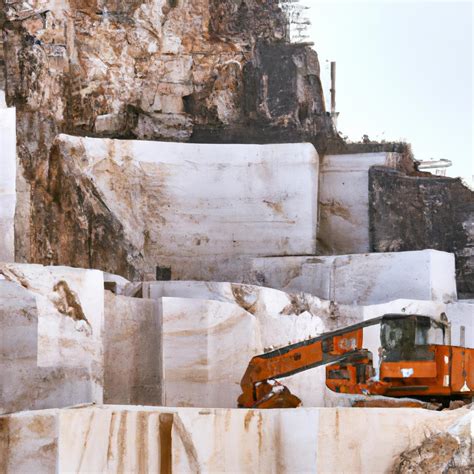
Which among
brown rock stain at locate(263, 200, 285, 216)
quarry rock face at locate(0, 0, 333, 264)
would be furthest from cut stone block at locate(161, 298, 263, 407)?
brown rock stain at locate(263, 200, 285, 216)

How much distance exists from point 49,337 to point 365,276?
837 cm

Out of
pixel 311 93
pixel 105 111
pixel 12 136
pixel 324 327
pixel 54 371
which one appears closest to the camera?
pixel 54 371

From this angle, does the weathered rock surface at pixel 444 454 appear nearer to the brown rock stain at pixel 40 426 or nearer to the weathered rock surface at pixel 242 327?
the weathered rock surface at pixel 242 327

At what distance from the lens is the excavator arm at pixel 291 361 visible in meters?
15.5

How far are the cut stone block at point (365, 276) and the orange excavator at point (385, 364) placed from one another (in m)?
6.62

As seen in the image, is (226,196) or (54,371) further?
(226,196)

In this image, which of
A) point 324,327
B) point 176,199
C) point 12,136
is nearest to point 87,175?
point 176,199

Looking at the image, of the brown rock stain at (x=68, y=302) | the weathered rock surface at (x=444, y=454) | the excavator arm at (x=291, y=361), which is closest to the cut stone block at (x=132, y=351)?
the brown rock stain at (x=68, y=302)

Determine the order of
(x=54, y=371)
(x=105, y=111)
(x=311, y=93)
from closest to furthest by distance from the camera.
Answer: (x=54, y=371) → (x=105, y=111) → (x=311, y=93)

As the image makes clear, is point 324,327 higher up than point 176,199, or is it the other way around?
point 176,199

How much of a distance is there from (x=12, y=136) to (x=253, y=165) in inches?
229

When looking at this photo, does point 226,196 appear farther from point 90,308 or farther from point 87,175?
point 90,308

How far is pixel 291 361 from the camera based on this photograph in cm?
1578

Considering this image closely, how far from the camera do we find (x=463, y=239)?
24.8 m
